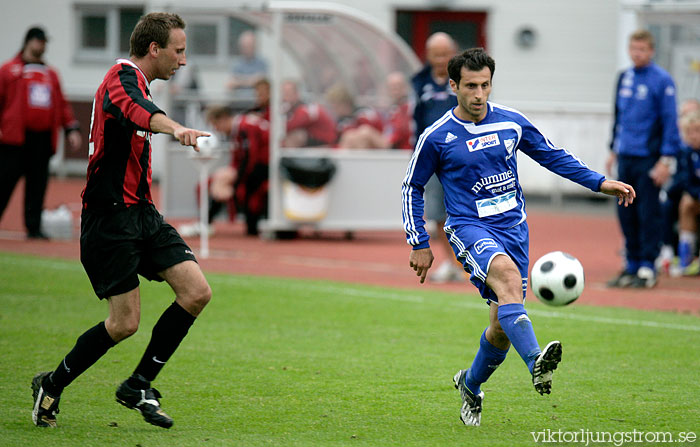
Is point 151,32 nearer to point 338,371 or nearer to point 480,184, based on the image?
point 480,184

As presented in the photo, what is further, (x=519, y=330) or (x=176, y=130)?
(x=519, y=330)

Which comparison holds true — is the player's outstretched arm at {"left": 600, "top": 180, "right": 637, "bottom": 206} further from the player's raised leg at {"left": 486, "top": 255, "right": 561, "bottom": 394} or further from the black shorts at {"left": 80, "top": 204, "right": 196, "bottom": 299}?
the black shorts at {"left": 80, "top": 204, "right": 196, "bottom": 299}

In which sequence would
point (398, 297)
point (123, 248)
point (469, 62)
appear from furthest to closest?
point (398, 297) → point (469, 62) → point (123, 248)

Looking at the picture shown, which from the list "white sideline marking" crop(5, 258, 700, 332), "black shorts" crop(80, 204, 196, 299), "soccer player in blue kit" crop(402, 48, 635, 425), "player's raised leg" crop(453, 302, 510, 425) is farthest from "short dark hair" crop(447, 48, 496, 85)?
"white sideline marking" crop(5, 258, 700, 332)

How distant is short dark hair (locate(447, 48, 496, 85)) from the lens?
5707 mm

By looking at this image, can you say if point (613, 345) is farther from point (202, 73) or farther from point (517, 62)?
point (202, 73)

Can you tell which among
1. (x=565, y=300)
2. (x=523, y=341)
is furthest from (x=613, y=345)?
(x=523, y=341)

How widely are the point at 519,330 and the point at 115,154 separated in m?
2.30

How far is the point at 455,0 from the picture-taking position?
23.4 meters

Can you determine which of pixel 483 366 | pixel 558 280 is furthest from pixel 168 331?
pixel 558 280

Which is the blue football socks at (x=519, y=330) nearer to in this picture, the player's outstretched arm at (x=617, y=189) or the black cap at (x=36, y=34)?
the player's outstretched arm at (x=617, y=189)

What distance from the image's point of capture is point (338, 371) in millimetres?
7176

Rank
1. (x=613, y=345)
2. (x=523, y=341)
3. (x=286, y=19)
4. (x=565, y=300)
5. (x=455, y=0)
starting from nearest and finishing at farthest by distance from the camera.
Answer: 1. (x=523, y=341)
2. (x=565, y=300)
3. (x=613, y=345)
4. (x=286, y=19)
5. (x=455, y=0)

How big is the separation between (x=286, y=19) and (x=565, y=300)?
35.9 feet
